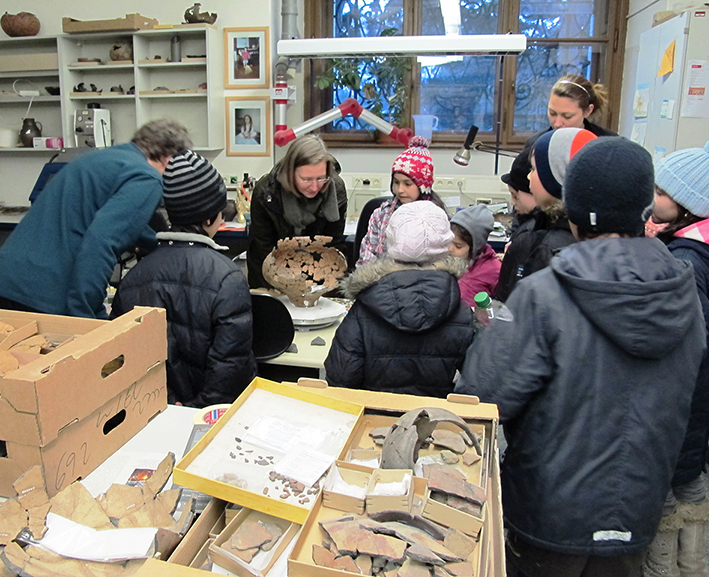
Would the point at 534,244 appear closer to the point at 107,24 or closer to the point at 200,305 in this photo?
the point at 200,305

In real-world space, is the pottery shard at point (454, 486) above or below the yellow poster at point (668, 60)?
below

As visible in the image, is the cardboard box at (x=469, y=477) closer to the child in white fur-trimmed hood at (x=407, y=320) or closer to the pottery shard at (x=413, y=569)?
the pottery shard at (x=413, y=569)

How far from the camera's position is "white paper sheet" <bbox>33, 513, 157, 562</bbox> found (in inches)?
30.8

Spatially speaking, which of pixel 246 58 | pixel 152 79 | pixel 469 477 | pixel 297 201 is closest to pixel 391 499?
pixel 469 477

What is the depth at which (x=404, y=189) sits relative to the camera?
276 cm

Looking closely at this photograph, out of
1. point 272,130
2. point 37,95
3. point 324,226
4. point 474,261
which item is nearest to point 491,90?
point 272,130

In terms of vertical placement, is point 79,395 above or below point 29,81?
below

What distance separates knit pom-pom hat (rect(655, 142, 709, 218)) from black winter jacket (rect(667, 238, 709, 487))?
0.11 meters

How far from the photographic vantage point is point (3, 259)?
1748 millimetres

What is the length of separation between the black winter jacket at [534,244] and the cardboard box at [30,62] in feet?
14.9

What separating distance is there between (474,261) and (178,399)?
1252mm

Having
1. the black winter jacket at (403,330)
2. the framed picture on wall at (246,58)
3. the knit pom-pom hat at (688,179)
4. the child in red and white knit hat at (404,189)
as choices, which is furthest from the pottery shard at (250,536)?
the framed picture on wall at (246,58)

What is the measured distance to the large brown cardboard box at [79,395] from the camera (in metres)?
0.94

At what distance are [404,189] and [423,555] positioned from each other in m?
2.21
